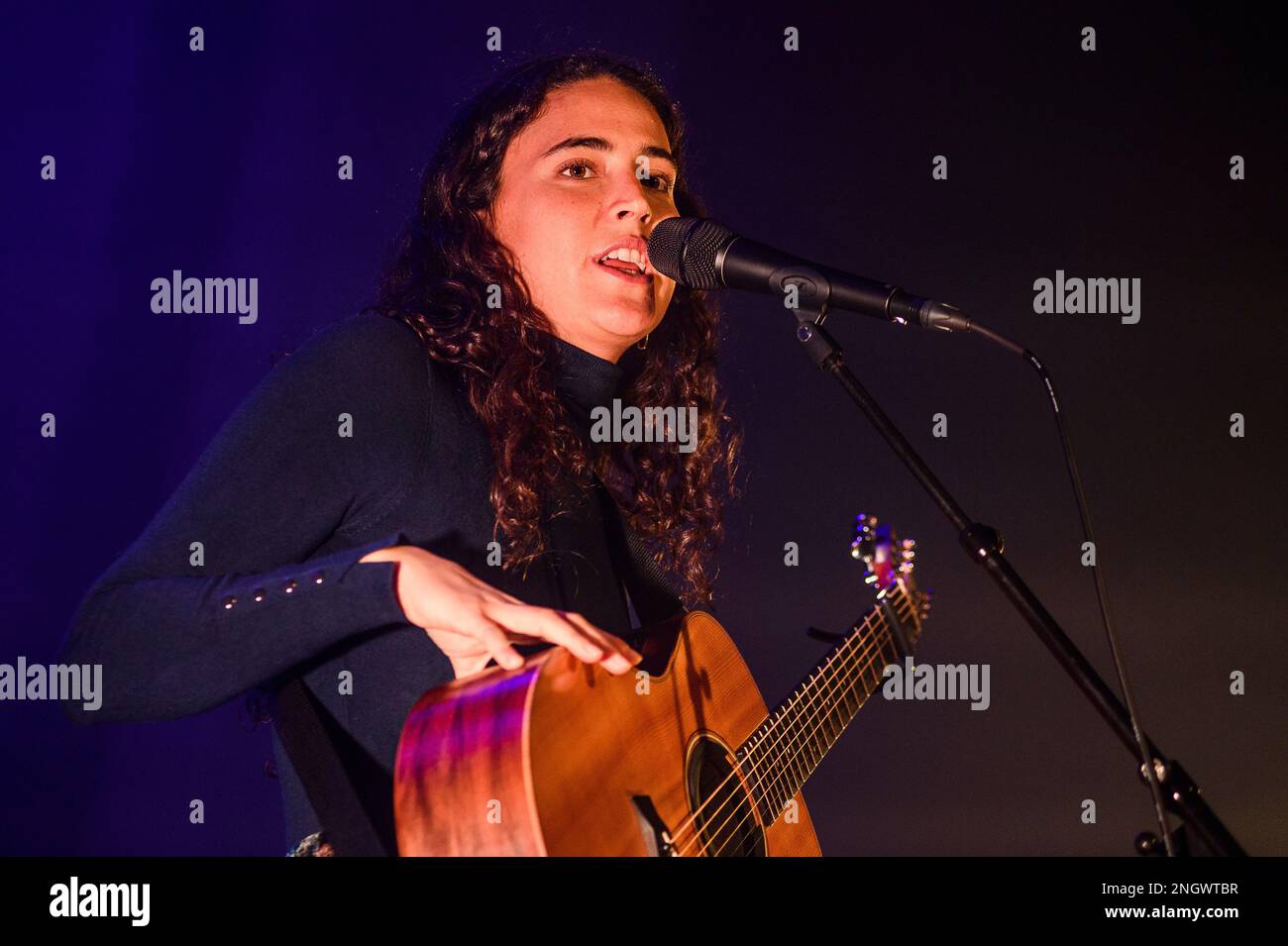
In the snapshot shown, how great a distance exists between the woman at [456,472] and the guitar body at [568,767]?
6 centimetres

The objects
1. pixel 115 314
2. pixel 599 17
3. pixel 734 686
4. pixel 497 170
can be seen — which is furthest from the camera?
pixel 599 17

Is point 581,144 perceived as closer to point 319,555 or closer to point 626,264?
point 626,264

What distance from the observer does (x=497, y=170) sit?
1.89m

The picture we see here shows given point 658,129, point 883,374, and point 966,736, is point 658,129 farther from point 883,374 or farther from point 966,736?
point 966,736

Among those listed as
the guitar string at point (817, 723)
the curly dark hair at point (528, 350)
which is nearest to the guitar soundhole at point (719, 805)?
the guitar string at point (817, 723)

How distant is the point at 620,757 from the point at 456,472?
0.49 m

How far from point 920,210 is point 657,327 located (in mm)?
874

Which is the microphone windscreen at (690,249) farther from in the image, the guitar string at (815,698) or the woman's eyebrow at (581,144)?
the guitar string at (815,698)

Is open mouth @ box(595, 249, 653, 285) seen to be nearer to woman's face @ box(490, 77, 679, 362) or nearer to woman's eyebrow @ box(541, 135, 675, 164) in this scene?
woman's face @ box(490, 77, 679, 362)

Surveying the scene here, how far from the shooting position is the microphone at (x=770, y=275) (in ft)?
4.75

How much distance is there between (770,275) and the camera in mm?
1525

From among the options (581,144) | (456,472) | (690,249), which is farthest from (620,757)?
(581,144)

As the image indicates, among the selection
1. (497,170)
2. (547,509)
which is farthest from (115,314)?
(547,509)

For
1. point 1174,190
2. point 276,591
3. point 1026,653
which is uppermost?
point 1174,190
